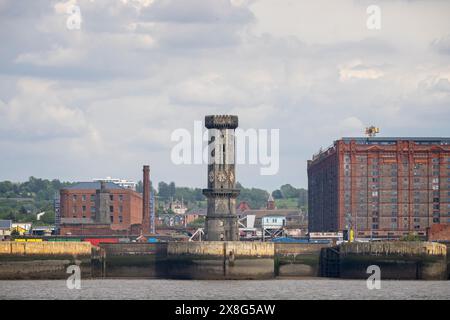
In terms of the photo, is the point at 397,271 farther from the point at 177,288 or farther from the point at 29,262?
the point at 29,262

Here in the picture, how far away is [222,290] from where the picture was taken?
132 meters

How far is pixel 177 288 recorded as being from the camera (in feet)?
440

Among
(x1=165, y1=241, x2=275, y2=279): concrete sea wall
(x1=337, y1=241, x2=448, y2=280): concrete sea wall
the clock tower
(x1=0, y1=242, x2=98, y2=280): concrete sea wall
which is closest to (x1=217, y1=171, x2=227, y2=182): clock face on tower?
the clock tower

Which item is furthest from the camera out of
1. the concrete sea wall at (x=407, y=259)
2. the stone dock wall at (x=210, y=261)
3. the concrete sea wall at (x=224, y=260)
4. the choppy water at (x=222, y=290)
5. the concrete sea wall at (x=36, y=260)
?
the concrete sea wall at (x=224, y=260)

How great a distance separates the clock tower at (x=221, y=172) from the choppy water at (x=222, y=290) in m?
15.0

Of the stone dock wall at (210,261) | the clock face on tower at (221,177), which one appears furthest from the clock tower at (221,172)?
the stone dock wall at (210,261)

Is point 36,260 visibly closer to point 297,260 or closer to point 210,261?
point 210,261

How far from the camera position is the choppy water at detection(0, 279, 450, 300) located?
120375 millimetres

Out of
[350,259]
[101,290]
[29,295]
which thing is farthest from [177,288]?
[350,259]

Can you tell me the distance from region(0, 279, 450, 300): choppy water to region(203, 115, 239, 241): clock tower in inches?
590

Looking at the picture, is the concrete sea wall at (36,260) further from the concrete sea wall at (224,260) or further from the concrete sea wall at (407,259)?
the concrete sea wall at (407,259)

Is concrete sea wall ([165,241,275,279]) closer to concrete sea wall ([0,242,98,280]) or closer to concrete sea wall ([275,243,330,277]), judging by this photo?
concrete sea wall ([275,243,330,277])

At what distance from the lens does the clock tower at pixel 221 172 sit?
16138 cm
